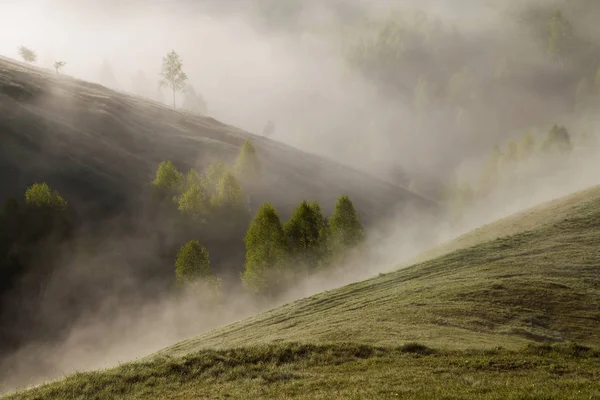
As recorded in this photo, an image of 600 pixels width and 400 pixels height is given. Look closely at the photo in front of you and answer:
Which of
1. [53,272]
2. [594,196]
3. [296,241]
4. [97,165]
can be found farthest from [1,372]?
[594,196]

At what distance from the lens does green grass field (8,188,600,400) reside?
18.6 metres

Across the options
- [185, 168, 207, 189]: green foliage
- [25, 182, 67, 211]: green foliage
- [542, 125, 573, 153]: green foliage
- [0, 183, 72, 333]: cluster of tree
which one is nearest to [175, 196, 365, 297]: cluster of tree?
[0, 183, 72, 333]: cluster of tree

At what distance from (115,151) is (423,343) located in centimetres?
12393

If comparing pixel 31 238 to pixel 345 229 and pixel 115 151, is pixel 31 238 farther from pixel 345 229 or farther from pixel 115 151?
pixel 345 229

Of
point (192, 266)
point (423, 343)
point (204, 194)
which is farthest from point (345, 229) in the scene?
point (423, 343)

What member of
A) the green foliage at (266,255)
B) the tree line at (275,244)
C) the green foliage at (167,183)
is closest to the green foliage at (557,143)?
the tree line at (275,244)

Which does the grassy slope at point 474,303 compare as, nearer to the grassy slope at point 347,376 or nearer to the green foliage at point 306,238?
the grassy slope at point 347,376

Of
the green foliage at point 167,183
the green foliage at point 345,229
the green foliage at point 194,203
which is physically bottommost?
the green foliage at point 345,229

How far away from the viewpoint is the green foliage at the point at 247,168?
121 m

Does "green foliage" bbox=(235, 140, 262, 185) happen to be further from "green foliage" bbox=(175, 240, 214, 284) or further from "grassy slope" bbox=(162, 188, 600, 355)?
"grassy slope" bbox=(162, 188, 600, 355)

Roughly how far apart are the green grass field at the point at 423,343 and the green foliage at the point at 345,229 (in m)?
34.0

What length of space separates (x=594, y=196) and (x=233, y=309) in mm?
58695

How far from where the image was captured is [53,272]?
8325cm

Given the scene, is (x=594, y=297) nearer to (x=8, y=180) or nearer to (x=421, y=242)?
(x=421, y=242)
